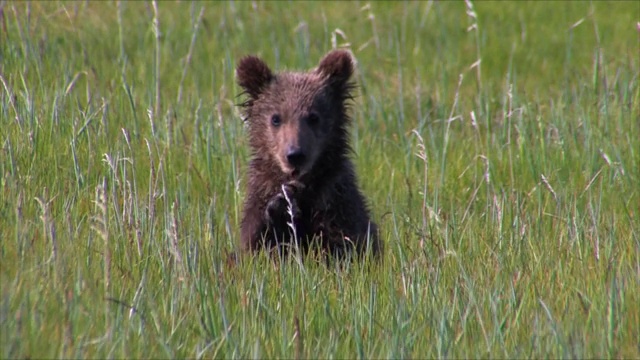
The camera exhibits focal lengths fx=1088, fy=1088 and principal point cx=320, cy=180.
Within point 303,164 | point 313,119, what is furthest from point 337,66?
point 303,164

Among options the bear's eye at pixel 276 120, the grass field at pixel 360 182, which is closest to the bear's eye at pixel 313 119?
the bear's eye at pixel 276 120

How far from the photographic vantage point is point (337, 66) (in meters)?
6.81

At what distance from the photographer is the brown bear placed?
6035 millimetres

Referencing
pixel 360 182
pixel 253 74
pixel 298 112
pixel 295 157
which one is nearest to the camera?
pixel 295 157

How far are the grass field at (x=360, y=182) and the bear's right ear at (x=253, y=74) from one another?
1.51 feet

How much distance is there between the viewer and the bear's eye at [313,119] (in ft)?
21.3

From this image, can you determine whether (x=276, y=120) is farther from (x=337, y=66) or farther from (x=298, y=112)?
(x=337, y=66)

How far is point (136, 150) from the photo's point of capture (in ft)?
22.4

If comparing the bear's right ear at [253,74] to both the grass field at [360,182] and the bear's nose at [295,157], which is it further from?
the bear's nose at [295,157]

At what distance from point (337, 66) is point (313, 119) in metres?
0.48

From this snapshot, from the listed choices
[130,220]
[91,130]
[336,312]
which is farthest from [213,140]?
[336,312]

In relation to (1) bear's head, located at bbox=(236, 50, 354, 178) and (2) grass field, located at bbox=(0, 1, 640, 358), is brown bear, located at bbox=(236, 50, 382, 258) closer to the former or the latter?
(1) bear's head, located at bbox=(236, 50, 354, 178)

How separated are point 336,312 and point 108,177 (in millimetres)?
2027

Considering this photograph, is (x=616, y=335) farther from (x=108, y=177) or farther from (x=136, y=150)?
(x=136, y=150)
